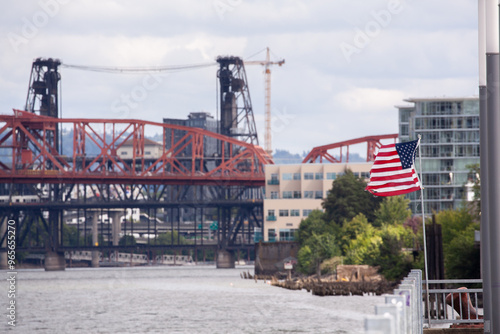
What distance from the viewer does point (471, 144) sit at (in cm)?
18588

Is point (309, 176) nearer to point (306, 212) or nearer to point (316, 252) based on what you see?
point (306, 212)

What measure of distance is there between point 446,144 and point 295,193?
97.6ft

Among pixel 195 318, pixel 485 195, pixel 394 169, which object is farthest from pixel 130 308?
pixel 485 195

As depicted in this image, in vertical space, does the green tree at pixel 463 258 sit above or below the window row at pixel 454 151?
below

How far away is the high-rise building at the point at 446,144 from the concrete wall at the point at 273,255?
27.5 metres

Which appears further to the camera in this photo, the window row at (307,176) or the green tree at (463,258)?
the window row at (307,176)

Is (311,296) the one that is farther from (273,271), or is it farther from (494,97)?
(494,97)

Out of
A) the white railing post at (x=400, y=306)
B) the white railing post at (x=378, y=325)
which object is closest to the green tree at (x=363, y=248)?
the white railing post at (x=400, y=306)

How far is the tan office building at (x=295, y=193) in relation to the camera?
184625 mm

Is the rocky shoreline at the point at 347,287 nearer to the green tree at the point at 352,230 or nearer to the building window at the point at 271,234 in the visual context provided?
the green tree at the point at 352,230

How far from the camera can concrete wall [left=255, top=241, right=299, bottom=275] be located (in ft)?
575

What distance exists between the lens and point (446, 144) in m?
186

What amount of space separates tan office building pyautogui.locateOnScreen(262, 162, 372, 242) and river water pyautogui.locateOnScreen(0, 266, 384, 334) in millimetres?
22063

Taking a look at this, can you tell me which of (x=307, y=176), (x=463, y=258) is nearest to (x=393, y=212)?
(x=307, y=176)
